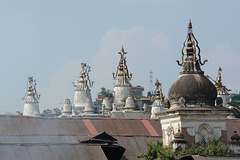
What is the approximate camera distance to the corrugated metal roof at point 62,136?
2967 centimetres

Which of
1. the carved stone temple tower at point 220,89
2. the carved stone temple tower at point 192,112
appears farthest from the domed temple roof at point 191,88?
the carved stone temple tower at point 220,89

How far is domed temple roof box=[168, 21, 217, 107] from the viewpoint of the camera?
35.4 meters

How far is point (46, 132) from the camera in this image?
39.2 m

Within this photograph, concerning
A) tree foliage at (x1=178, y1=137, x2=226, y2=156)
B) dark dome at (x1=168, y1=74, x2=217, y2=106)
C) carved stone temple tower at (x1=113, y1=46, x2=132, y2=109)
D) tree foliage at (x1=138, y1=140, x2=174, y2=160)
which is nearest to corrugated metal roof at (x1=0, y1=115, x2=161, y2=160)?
tree foliage at (x1=138, y1=140, x2=174, y2=160)

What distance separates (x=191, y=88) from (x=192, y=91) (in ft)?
0.69

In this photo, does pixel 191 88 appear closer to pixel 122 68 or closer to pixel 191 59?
pixel 191 59

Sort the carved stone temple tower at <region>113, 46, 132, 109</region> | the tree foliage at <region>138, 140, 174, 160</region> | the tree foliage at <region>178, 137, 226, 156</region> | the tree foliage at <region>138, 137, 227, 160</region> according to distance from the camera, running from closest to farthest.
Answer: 1. the tree foliage at <region>138, 140, 174, 160</region>
2. the tree foliage at <region>138, 137, 227, 160</region>
3. the tree foliage at <region>178, 137, 226, 156</region>
4. the carved stone temple tower at <region>113, 46, 132, 109</region>

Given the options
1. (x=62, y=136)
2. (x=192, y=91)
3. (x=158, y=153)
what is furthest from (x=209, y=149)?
(x=62, y=136)

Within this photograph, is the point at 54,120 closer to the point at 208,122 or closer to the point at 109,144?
the point at 109,144

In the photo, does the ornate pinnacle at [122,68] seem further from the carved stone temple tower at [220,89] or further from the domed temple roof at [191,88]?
the domed temple roof at [191,88]

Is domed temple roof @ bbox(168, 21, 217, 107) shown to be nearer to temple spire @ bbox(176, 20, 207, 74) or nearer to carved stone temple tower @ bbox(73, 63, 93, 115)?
temple spire @ bbox(176, 20, 207, 74)

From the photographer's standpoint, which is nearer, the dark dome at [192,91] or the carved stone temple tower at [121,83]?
the dark dome at [192,91]

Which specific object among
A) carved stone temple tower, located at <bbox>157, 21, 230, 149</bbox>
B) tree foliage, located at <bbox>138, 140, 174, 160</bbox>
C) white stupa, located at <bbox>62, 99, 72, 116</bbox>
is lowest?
tree foliage, located at <bbox>138, 140, 174, 160</bbox>

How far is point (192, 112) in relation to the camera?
34.7m
